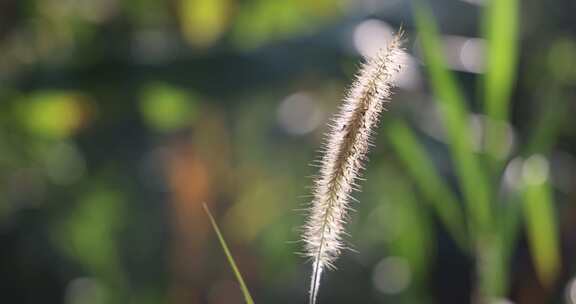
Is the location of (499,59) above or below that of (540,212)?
above

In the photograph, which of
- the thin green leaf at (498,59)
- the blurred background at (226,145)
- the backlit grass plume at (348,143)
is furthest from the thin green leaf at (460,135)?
the backlit grass plume at (348,143)

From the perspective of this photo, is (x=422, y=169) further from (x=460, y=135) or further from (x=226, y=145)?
(x=226, y=145)

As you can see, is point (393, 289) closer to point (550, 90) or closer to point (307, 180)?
point (307, 180)

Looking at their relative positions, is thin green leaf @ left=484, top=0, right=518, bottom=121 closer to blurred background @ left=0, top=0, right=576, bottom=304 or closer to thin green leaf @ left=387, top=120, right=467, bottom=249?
thin green leaf @ left=387, top=120, right=467, bottom=249

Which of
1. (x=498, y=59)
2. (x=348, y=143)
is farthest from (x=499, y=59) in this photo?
(x=348, y=143)

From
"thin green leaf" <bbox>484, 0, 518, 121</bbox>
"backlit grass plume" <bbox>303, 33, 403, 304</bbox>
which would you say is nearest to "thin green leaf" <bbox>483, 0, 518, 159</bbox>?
"thin green leaf" <bbox>484, 0, 518, 121</bbox>

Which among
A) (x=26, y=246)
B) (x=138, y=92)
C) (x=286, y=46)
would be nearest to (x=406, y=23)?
(x=286, y=46)
